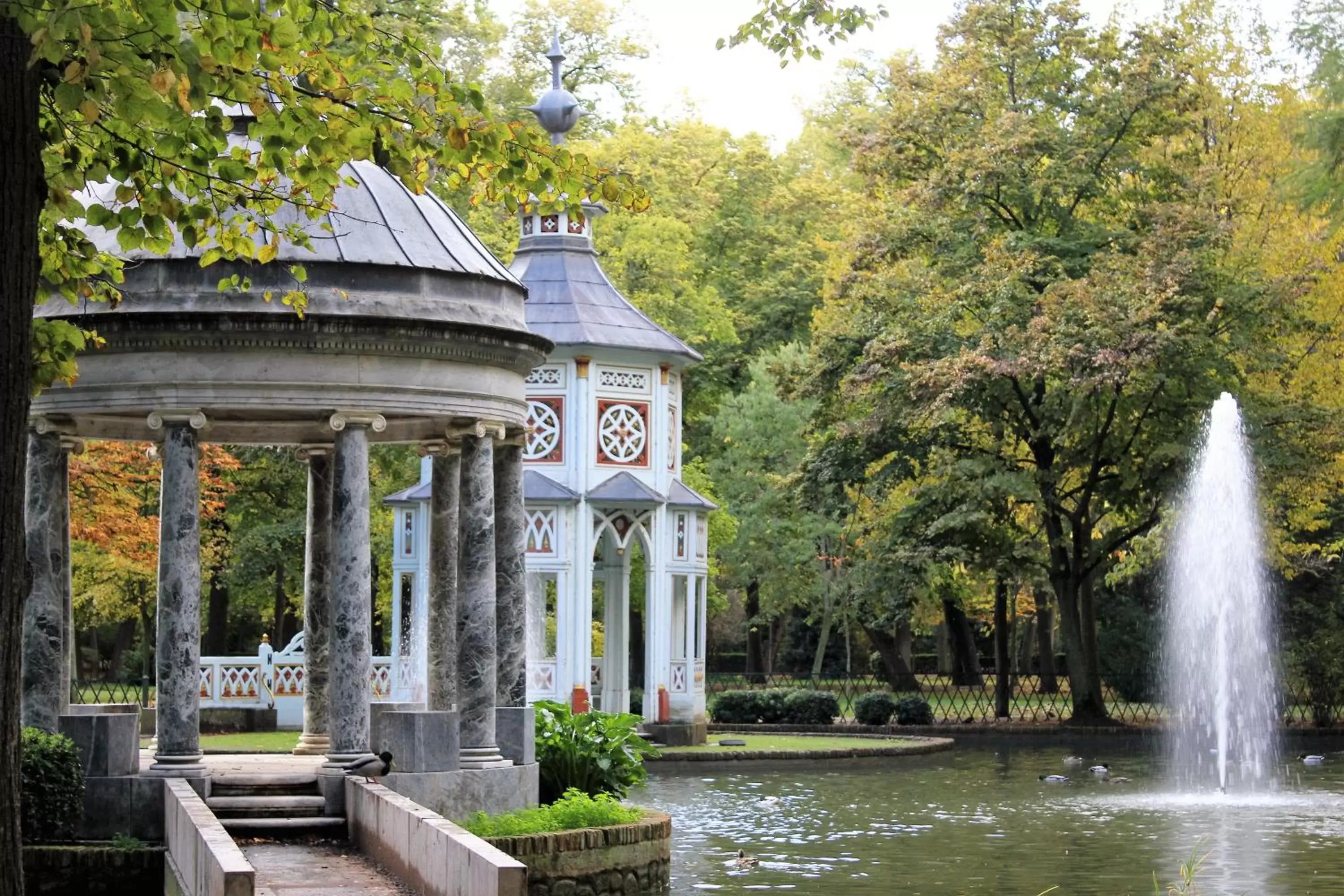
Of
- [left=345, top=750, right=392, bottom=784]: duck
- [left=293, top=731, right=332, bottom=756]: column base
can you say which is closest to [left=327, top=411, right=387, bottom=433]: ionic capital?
[left=345, top=750, right=392, bottom=784]: duck

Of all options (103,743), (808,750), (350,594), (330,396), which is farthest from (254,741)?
(330,396)

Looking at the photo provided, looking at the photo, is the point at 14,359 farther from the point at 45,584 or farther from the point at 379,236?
the point at 379,236

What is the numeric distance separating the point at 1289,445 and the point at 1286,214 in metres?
5.65

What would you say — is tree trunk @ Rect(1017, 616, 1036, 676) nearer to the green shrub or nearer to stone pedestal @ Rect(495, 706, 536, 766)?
stone pedestal @ Rect(495, 706, 536, 766)

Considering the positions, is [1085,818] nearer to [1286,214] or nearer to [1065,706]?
[1286,214]

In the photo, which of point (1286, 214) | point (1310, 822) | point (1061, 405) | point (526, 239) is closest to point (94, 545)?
point (526, 239)

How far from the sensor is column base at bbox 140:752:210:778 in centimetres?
1680

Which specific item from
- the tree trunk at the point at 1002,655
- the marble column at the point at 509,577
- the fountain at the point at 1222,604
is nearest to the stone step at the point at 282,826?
the marble column at the point at 509,577

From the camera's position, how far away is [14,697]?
30.5 ft

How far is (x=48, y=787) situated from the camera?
625 inches

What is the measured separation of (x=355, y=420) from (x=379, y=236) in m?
1.70

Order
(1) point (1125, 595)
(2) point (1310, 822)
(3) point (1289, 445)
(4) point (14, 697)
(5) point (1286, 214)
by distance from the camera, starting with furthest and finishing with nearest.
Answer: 1. (1) point (1125, 595)
2. (5) point (1286, 214)
3. (3) point (1289, 445)
4. (2) point (1310, 822)
5. (4) point (14, 697)

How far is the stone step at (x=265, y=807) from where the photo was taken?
1689cm

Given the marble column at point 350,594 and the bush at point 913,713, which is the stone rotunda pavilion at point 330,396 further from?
the bush at point 913,713
